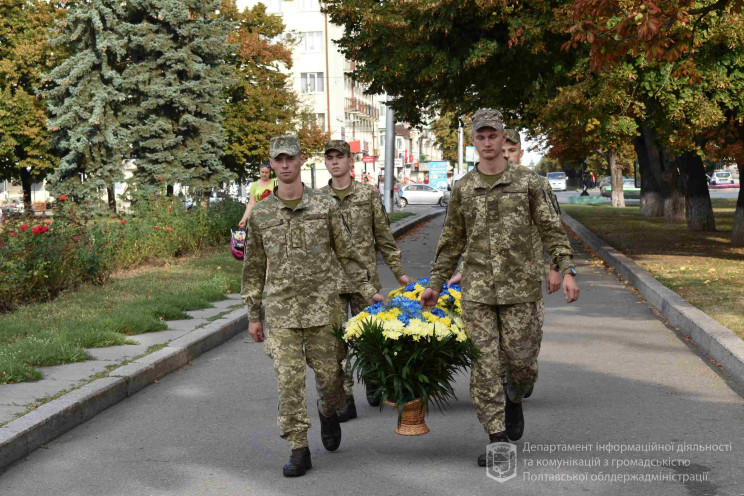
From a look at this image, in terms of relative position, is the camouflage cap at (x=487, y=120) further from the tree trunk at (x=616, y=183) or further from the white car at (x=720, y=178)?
the white car at (x=720, y=178)

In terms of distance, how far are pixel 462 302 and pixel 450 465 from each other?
0.94 m

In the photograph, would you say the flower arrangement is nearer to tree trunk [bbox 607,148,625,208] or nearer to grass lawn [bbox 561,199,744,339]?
grass lawn [bbox 561,199,744,339]

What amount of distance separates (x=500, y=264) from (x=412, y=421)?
116 centimetres

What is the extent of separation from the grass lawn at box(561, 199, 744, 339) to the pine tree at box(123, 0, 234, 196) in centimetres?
1552

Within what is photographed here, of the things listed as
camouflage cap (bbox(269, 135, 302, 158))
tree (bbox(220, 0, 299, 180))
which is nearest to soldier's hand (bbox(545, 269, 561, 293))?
camouflage cap (bbox(269, 135, 302, 158))

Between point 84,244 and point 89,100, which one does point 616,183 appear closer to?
point 89,100

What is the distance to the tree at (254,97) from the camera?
51938 millimetres

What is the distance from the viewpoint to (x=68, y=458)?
6168mm

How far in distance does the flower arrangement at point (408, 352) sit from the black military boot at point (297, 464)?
1.81ft

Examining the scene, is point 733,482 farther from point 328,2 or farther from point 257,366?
point 328,2

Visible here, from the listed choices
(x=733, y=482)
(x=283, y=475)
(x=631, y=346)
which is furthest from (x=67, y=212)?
(x=733, y=482)

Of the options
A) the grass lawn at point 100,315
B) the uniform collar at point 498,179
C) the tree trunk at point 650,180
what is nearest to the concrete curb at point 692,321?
the uniform collar at point 498,179

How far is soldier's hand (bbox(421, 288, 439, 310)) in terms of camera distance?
592 centimetres

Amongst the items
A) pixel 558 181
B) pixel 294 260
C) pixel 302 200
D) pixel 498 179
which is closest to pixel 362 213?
pixel 302 200
